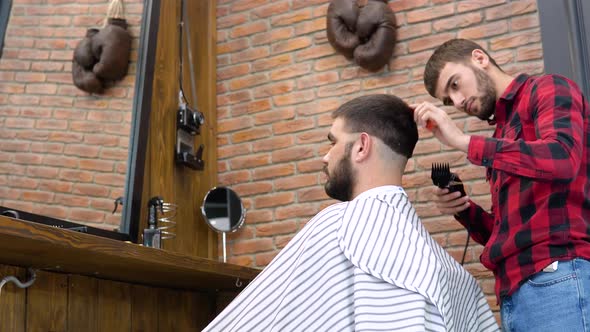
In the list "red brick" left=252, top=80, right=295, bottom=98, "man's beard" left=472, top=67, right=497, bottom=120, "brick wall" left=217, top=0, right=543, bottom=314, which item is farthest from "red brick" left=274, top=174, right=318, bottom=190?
"man's beard" left=472, top=67, right=497, bottom=120

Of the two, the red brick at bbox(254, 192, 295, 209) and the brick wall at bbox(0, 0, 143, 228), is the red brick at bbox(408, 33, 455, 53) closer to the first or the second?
the red brick at bbox(254, 192, 295, 209)

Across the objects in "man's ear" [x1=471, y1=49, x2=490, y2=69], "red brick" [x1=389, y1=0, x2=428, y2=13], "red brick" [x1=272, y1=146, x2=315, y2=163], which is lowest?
"man's ear" [x1=471, y1=49, x2=490, y2=69]

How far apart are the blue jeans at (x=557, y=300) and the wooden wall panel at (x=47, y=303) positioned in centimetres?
159

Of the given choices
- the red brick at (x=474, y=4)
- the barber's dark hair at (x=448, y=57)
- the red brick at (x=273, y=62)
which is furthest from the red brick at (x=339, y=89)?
the barber's dark hair at (x=448, y=57)

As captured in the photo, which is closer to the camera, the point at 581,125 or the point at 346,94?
the point at 581,125

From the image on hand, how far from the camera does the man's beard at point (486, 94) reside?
247 cm

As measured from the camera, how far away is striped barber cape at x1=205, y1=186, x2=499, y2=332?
1.80 metres

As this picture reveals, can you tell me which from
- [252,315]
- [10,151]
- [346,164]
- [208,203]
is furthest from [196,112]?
[252,315]

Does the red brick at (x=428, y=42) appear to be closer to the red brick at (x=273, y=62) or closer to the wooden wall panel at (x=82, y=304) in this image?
the red brick at (x=273, y=62)

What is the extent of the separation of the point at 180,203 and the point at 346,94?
97 centimetres

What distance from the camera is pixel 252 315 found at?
75.1 inches

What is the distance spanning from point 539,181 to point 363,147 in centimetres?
52

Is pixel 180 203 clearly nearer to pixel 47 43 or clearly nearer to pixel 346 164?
pixel 47 43

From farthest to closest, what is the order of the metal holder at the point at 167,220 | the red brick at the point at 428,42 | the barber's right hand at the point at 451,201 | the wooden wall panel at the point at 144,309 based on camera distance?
the red brick at the point at 428,42
the metal holder at the point at 167,220
the wooden wall panel at the point at 144,309
the barber's right hand at the point at 451,201
